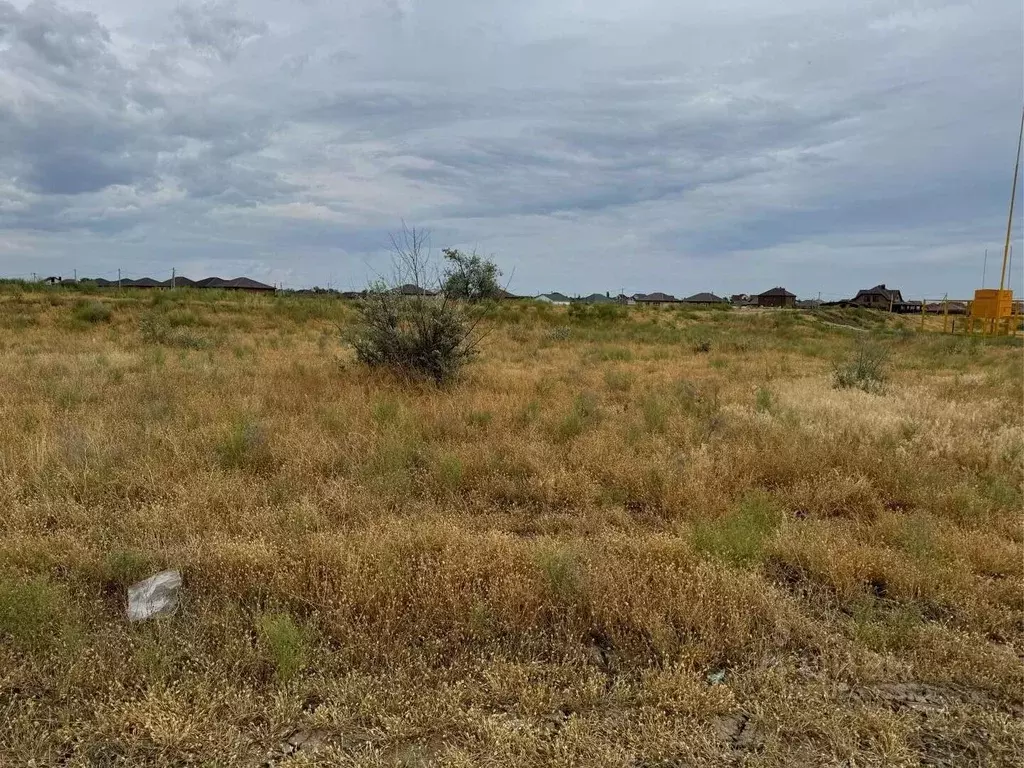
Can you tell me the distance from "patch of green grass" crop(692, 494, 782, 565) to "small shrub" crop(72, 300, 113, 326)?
78.1ft

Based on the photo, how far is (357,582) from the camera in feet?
10.8

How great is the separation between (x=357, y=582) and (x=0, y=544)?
2215 millimetres

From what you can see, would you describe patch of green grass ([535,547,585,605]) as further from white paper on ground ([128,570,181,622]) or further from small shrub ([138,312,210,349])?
small shrub ([138,312,210,349])

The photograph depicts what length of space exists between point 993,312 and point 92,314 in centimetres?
3840

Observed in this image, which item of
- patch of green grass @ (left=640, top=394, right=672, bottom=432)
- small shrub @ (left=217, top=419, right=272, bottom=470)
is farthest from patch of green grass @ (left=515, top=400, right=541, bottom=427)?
small shrub @ (left=217, top=419, right=272, bottom=470)

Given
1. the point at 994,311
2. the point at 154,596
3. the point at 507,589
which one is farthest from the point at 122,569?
the point at 994,311

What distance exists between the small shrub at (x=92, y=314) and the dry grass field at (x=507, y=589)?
17.5 m

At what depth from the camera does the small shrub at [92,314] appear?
21.9 m

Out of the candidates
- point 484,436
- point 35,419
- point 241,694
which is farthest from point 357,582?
point 35,419

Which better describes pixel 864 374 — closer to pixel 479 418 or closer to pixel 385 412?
pixel 479 418

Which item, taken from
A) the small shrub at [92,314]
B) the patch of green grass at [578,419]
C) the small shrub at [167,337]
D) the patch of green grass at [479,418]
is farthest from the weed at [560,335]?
the small shrub at [92,314]

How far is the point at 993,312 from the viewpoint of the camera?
28.2 metres

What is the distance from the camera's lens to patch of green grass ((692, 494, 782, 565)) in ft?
12.4

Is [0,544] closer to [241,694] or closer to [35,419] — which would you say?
[241,694]
